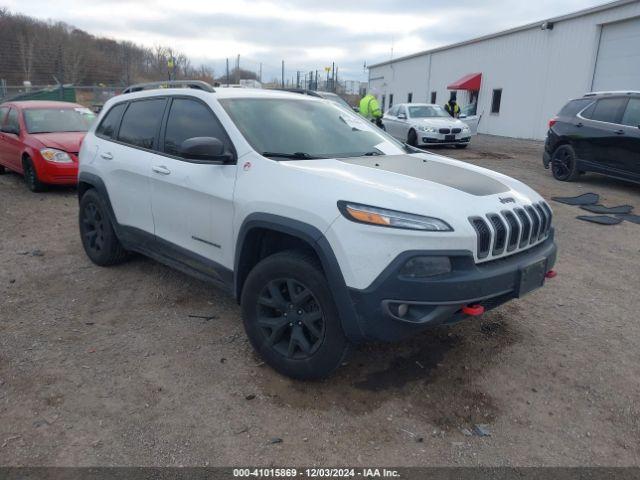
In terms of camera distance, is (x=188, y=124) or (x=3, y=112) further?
(x=3, y=112)

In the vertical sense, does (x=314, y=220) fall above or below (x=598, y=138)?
below

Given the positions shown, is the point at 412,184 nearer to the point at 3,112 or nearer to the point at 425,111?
the point at 3,112

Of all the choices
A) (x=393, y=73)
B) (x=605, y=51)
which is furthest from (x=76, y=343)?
(x=393, y=73)

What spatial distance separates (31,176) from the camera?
8.98 meters

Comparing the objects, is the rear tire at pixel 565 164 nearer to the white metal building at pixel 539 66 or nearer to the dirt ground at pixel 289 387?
the dirt ground at pixel 289 387

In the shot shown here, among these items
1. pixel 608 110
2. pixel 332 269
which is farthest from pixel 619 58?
pixel 332 269

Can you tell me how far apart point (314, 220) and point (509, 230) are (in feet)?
3.63

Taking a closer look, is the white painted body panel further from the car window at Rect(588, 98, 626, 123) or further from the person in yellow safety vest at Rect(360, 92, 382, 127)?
the person in yellow safety vest at Rect(360, 92, 382, 127)

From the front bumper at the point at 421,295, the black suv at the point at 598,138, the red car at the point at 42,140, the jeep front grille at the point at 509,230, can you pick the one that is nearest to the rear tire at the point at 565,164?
the black suv at the point at 598,138

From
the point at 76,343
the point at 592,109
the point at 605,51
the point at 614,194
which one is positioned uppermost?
the point at 605,51

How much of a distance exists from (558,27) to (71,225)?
20.4 meters

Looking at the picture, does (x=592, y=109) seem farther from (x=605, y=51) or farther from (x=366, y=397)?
(x=605, y=51)

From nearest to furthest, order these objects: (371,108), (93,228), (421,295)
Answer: (421,295)
(93,228)
(371,108)

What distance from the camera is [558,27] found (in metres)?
20.4
